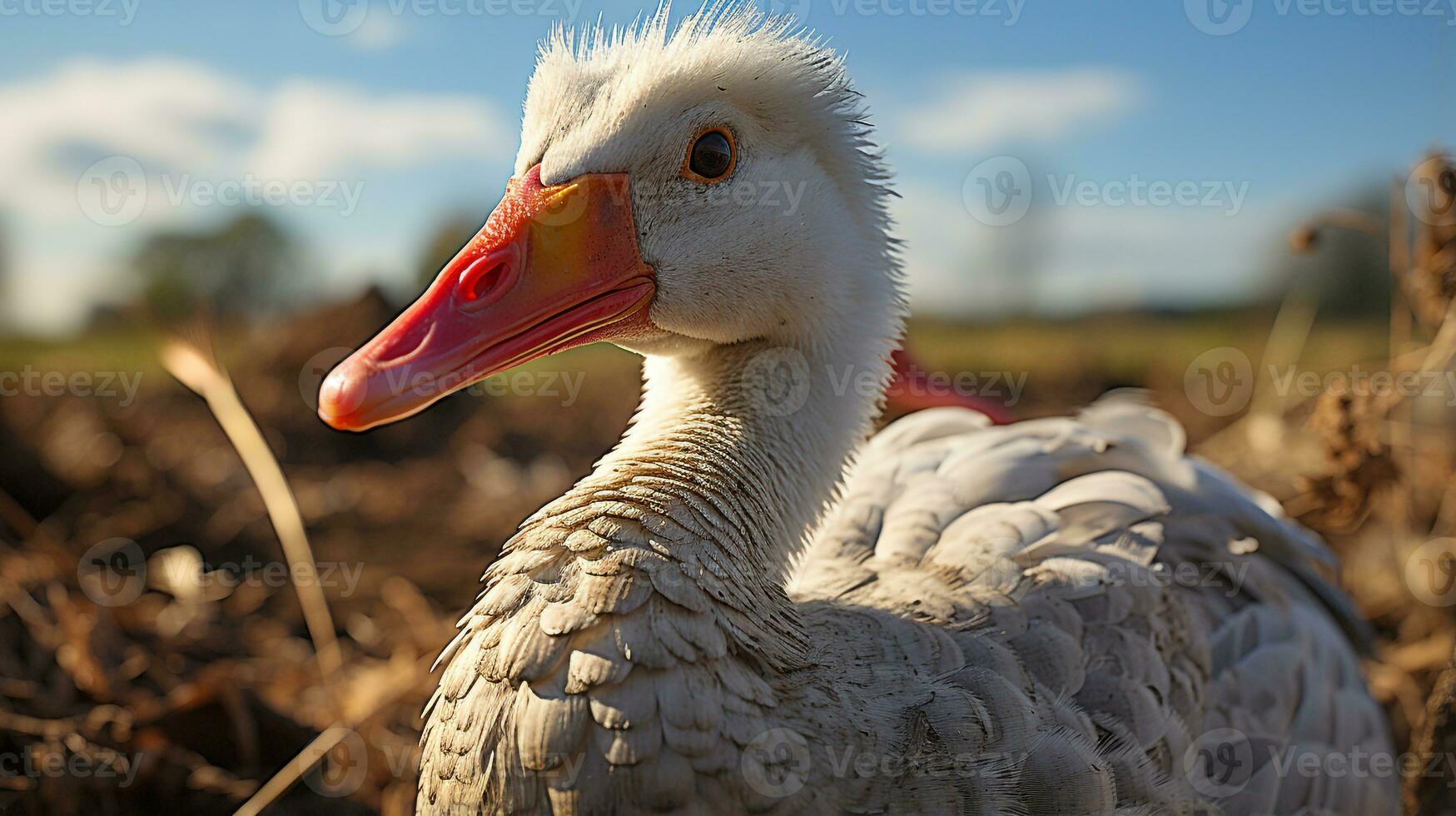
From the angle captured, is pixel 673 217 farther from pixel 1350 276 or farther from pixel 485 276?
pixel 1350 276

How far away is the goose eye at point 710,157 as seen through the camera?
1786mm

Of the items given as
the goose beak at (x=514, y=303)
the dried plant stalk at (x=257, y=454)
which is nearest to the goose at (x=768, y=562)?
the goose beak at (x=514, y=303)

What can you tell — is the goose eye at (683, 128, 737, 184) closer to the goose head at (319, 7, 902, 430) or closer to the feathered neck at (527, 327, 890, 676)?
the goose head at (319, 7, 902, 430)

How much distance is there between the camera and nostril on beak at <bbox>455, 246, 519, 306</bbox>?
164cm

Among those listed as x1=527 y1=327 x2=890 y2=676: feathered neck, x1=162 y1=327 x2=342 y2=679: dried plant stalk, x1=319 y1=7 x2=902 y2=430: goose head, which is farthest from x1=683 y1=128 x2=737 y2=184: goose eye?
x1=162 y1=327 x2=342 y2=679: dried plant stalk

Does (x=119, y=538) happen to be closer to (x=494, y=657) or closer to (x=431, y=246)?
(x=431, y=246)

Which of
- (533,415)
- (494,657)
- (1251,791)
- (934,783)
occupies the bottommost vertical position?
(533,415)

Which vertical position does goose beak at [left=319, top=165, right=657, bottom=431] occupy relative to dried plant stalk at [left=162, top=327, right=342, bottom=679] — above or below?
above

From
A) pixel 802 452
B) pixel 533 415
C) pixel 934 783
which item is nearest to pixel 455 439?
pixel 533 415

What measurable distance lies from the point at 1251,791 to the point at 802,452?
129 cm

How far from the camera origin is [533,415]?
757 centimetres

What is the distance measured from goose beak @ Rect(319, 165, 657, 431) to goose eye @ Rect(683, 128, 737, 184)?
13 cm

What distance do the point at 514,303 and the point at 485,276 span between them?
72mm

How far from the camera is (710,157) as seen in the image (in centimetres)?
179
